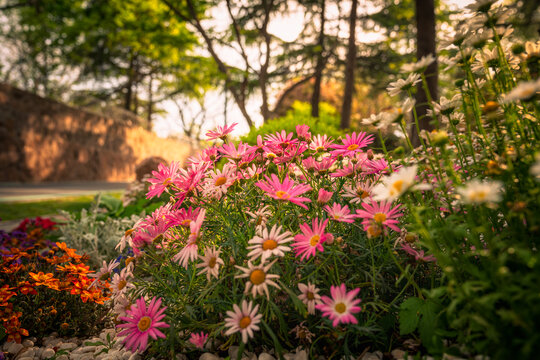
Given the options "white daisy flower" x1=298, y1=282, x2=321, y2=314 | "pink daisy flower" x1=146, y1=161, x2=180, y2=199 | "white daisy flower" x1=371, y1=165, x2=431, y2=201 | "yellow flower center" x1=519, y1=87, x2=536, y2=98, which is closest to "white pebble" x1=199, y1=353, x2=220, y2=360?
"white daisy flower" x1=298, y1=282, x2=321, y2=314

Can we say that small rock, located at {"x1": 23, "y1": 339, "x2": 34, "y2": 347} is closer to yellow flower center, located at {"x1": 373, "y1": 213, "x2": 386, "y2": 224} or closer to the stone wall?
yellow flower center, located at {"x1": 373, "y1": 213, "x2": 386, "y2": 224}

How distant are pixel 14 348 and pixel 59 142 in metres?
8.78

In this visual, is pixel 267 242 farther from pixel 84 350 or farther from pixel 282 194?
pixel 84 350

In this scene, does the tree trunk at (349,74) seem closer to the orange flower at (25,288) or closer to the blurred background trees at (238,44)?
the blurred background trees at (238,44)

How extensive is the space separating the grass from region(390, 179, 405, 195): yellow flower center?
4.94 m

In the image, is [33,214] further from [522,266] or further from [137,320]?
[522,266]

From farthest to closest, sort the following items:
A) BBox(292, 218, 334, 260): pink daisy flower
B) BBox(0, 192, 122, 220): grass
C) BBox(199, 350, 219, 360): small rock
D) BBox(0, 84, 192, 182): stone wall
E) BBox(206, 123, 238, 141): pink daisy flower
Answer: BBox(0, 84, 192, 182): stone wall, BBox(0, 192, 122, 220): grass, BBox(206, 123, 238, 141): pink daisy flower, BBox(199, 350, 219, 360): small rock, BBox(292, 218, 334, 260): pink daisy flower

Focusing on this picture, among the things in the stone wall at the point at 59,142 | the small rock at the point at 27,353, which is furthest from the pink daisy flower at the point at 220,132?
the stone wall at the point at 59,142

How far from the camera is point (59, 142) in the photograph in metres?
9.00

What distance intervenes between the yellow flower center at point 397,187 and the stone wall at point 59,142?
29.7 feet

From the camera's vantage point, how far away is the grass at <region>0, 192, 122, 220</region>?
4602 mm

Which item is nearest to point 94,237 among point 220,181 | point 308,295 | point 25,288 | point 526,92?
point 25,288

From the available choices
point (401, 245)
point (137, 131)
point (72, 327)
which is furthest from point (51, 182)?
point (401, 245)

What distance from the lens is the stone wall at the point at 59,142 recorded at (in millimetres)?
Result: 7582
